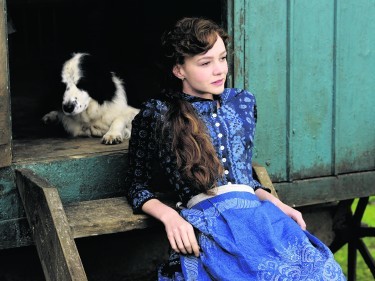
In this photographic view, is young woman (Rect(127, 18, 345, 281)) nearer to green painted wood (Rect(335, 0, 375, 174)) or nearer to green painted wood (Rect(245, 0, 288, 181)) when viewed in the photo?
green painted wood (Rect(245, 0, 288, 181))

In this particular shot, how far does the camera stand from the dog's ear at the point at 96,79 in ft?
13.8

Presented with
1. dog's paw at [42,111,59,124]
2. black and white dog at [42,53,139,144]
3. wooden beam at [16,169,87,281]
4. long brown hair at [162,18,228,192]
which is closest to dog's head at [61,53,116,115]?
black and white dog at [42,53,139,144]

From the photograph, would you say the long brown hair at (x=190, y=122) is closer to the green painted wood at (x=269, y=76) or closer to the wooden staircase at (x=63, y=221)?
the wooden staircase at (x=63, y=221)

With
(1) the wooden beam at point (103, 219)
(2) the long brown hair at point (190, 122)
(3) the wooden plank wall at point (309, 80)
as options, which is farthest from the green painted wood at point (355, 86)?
(1) the wooden beam at point (103, 219)

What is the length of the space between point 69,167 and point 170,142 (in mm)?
676

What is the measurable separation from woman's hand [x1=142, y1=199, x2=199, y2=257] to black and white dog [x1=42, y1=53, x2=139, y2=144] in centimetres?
124

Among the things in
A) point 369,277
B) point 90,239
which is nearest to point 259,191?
point 90,239

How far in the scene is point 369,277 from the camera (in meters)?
6.18

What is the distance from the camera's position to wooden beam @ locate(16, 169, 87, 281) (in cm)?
266

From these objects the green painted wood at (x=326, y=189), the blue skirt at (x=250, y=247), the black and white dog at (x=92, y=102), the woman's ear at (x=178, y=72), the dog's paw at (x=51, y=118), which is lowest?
the green painted wood at (x=326, y=189)

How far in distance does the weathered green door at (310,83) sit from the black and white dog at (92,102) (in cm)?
82

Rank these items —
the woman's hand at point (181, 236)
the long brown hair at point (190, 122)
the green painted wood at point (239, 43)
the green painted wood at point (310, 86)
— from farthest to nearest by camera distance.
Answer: the green painted wood at point (310, 86)
the green painted wood at point (239, 43)
the long brown hair at point (190, 122)
the woman's hand at point (181, 236)

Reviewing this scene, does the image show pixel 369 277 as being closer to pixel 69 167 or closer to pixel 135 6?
pixel 135 6

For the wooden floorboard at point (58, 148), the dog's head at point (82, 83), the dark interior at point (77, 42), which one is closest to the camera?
the wooden floorboard at point (58, 148)
